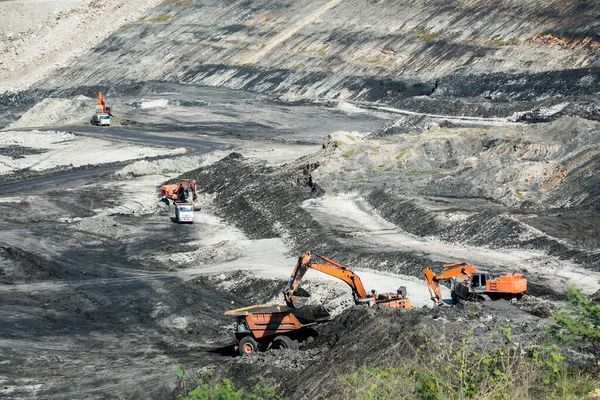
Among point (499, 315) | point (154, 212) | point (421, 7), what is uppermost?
point (421, 7)

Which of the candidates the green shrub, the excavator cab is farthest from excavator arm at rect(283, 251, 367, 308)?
the green shrub

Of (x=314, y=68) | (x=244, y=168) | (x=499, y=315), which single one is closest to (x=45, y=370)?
(x=499, y=315)

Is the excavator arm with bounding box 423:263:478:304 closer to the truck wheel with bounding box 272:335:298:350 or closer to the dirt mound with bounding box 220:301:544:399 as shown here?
the dirt mound with bounding box 220:301:544:399

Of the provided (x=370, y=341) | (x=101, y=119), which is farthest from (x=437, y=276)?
(x=101, y=119)

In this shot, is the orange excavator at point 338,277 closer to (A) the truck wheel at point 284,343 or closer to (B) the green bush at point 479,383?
(A) the truck wheel at point 284,343

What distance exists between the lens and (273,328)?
2236 cm

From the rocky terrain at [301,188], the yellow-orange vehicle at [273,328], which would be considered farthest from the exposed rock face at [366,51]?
the yellow-orange vehicle at [273,328]

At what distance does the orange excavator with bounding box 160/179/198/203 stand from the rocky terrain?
3.18 ft

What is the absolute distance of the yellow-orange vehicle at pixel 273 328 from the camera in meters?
22.2

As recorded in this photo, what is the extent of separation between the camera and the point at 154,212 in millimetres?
46844

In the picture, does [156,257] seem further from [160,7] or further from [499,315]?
[160,7]

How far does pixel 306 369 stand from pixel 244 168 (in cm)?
3352

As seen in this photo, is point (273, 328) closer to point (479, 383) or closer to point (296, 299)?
point (296, 299)

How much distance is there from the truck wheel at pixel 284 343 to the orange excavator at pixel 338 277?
3.70ft
